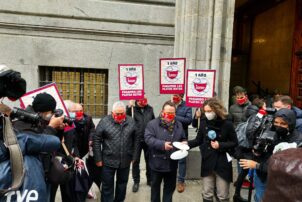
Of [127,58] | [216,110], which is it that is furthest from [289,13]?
[216,110]

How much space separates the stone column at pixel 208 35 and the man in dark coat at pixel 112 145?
8.55 ft

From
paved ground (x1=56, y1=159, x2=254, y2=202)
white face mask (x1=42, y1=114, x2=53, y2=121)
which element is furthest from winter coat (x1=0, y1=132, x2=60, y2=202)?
paved ground (x1=56, y1=159, x2=254, y2=202)

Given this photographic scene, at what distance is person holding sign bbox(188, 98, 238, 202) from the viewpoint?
145 inches

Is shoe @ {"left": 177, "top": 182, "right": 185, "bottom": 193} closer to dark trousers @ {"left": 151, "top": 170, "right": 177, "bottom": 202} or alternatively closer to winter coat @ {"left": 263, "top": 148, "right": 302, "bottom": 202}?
dark trousers @ {"left": 151, "top": 170, "right": 177, "bottom": 202}

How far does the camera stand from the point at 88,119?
4.12m

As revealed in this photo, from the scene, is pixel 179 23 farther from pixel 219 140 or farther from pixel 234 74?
pixel 234 74

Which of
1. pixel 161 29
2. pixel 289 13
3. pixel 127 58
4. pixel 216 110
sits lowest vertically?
pixel 216 110

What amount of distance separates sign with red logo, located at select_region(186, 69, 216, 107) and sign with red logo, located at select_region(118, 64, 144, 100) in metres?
0.87

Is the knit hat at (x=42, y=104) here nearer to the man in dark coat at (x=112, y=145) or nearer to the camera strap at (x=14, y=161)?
the camera strap at (x=14, y=161)

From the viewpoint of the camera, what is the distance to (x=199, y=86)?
489 centimetres

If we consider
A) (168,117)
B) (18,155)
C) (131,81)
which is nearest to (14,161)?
(18,155)

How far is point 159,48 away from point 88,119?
10.7ft

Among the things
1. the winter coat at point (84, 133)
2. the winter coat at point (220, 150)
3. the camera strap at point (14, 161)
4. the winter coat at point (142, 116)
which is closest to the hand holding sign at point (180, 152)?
the winter coat at point (220, 150)

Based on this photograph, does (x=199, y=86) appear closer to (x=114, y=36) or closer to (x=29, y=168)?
(x=114, y=36)
